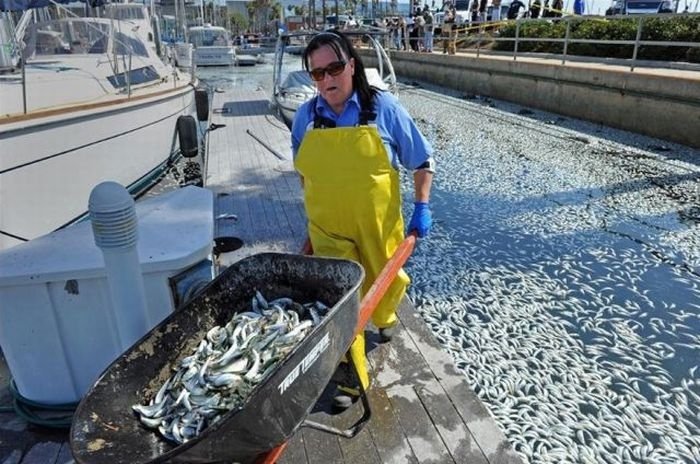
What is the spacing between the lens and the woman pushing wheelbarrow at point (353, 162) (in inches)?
86.7

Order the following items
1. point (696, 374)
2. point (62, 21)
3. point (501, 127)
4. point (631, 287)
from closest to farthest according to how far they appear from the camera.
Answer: point (696, 374) < point (631, 287) < point (62, 21) < point (501, 127)

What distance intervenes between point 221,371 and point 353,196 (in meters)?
0.97

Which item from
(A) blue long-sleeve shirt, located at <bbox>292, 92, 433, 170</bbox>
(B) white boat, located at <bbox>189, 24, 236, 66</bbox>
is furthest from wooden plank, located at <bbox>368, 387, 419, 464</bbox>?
(B) white boat, located at <bbox>189, 24, 236, 66</bbox>

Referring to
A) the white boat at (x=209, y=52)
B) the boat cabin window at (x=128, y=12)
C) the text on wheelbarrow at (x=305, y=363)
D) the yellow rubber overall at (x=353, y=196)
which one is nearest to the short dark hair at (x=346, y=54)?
the yellow rubber overall at (x=353, y=196)

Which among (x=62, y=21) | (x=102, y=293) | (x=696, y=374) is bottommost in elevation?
(x=696, y=374)

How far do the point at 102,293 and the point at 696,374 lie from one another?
3263mm

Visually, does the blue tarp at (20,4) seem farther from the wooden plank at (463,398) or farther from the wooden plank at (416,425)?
the wooden plank at (416,425)

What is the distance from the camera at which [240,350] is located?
1.66 meters

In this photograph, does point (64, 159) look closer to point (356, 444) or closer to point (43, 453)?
point (43, 453)

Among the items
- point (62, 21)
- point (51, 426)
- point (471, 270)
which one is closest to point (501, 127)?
point (471, 270)

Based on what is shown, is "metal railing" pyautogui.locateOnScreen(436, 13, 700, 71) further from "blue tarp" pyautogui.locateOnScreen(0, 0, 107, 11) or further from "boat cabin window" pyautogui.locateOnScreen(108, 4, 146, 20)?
"blue tarp" pyautogui.locateOnScreen(0, 0, 107, 11)

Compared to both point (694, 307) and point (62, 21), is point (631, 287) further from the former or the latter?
point (62, 21)

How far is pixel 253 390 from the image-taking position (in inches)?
55.6

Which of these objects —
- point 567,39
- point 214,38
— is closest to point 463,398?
point 567,39
